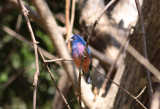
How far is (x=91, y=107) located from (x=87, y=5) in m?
1.64

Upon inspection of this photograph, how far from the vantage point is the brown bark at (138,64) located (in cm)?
250

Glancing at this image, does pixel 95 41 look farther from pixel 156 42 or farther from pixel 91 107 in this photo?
pixel 156 42

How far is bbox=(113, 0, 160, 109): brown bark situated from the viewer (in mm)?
2498

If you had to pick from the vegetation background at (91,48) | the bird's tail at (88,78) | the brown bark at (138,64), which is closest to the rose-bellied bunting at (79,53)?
the bird's tail at (88,78)

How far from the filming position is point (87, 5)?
4.18 meters

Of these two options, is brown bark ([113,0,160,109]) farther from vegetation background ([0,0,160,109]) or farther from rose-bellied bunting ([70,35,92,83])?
rose-bellied bunting ([70,35,92,83])

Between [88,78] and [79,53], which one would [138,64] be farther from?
[88,78]

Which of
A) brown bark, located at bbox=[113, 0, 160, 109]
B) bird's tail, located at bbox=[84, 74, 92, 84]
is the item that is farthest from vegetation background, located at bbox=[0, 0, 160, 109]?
bird's tail, located at bbox=[84, 74, 92, 84]

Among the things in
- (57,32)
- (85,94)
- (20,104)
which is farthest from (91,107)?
(20,104)

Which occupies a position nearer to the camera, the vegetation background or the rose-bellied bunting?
the vegetation background

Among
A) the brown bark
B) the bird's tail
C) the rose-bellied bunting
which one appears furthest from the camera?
the bird's tail

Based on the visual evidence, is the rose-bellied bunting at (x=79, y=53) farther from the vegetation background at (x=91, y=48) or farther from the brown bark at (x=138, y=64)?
the brown bark at (x=138, y=64)

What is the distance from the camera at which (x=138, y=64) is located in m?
2.56

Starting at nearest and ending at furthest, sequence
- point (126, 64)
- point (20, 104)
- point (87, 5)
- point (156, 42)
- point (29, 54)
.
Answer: point (156, 42)
point (126, 64)
point (87, 5)
point (29, 54)
point (20, 104)
